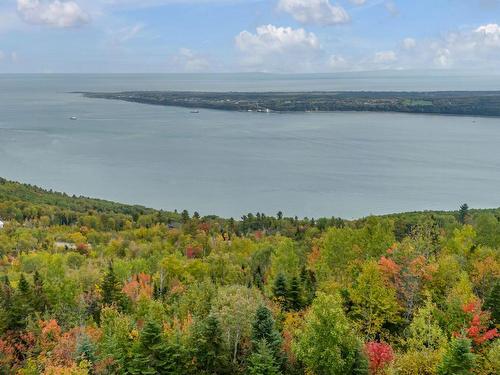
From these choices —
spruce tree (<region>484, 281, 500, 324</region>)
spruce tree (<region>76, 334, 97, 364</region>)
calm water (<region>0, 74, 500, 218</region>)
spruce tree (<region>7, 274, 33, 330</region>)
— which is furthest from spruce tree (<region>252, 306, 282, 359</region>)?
calm water (<region>0, 74, 500, 218</region>)

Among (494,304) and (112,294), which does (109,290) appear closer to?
(112,294)

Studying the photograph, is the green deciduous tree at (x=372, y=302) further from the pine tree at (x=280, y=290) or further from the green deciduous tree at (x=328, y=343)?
the green deciduous tree at (x=328, y=343)

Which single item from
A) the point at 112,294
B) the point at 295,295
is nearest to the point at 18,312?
the point at 112,294

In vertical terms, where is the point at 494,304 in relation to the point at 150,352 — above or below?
above

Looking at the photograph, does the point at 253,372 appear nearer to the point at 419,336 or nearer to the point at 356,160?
the point at 419,336

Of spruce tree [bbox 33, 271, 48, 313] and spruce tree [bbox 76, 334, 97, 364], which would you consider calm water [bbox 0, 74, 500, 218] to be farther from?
spruce tree [bbox 76, 334, 97, 364]

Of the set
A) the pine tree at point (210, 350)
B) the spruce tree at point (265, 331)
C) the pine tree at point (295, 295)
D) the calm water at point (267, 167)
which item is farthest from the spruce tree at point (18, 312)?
the calm water at point (267, 167)
